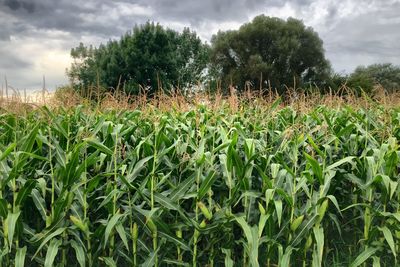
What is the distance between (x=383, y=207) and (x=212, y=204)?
1.87 m

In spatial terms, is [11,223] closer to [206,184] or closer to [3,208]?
[3,208]

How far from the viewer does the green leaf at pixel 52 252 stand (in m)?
3.93

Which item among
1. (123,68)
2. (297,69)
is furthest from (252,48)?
(123,68)

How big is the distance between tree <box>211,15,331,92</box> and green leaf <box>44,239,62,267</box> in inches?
1509

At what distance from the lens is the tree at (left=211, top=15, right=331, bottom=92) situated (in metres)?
42.7

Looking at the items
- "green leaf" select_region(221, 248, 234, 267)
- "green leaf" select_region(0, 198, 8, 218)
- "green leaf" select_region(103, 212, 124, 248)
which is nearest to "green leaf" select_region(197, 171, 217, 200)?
"green leaf" select_region(221, 248, 234, 267)

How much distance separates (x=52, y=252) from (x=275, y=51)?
41.3 metres

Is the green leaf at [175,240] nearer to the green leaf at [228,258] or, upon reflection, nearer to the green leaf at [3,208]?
the green leaf at [228,258]

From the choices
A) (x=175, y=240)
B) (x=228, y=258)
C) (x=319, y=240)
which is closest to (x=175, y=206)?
(x=175, y=240)

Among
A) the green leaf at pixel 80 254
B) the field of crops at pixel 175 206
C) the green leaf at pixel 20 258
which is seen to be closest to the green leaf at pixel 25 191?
the field of crops at pixel 175 206

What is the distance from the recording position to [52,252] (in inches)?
157

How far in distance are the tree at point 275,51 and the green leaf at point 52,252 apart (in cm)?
3833

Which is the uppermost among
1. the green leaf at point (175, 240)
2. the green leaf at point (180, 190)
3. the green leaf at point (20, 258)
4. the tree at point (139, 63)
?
the tree at point (139, 63)

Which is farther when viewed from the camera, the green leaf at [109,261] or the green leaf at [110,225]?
the green leaf at [109,261]
